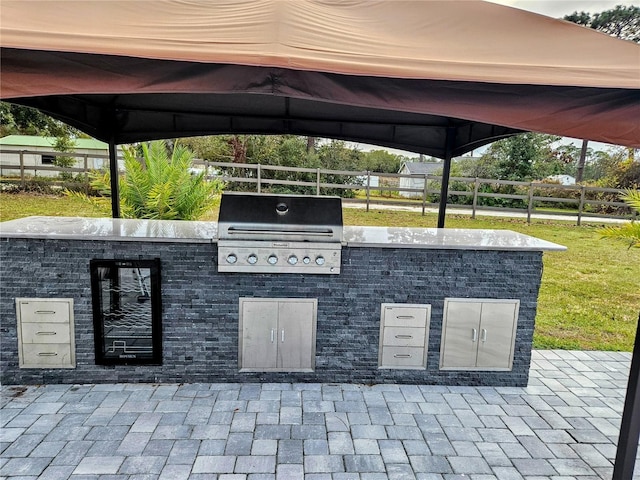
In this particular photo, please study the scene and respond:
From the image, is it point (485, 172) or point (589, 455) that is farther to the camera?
point (485, 172)

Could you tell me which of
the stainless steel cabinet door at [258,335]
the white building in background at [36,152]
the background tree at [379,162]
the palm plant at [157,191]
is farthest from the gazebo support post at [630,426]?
the background tree at [379,162]

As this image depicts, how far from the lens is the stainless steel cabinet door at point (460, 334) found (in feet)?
10.3

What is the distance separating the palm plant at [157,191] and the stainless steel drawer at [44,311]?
228cm

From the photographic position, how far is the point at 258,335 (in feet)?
10.0

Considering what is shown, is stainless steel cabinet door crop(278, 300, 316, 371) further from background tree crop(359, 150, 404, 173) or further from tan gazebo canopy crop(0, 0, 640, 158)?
background tree crop(359, 150, 404, 173)

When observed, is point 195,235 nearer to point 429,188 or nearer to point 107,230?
point 107,230

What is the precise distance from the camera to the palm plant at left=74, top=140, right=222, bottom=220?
5129 mm

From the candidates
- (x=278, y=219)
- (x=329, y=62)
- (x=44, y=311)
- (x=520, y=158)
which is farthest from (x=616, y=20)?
(x=44, y=311)

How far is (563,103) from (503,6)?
1082 mm

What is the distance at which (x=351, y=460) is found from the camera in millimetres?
2314

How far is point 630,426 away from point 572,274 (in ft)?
18.4

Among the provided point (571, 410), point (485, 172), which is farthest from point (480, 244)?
point (485, 172)

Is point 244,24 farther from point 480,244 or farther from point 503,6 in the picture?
point 480,244

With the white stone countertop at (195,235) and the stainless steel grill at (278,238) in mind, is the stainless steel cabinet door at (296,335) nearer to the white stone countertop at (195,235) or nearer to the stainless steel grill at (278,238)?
the stainless steel grill at (278,238)
